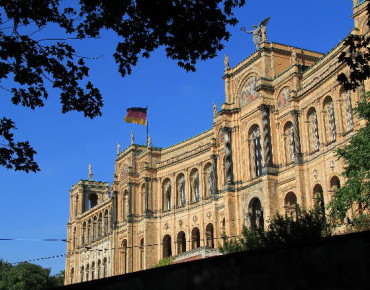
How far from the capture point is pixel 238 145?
→ 49250 millimetres

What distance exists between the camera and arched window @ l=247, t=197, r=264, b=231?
152 feet

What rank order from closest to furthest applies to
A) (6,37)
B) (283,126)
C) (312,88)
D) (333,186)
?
1. (6,37)
2. (333,186)
3. (312,88)
4. (283,126)

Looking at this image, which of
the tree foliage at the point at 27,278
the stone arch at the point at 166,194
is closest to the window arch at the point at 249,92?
the stone arch at the point at 166,194

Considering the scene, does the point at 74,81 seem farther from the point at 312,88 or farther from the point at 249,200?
the point at 249,200

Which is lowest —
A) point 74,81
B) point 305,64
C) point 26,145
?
point 26,145

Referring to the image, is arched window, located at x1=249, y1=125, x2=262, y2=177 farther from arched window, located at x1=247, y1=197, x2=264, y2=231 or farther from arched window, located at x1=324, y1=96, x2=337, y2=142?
arched window, located at x1=324, y1=96, x2=337, y2=142

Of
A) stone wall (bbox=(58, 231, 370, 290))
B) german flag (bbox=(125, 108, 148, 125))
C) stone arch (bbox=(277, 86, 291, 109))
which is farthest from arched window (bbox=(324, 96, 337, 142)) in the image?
german flag (bbox=(125, 108, 148, 125))

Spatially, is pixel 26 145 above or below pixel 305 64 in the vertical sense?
below

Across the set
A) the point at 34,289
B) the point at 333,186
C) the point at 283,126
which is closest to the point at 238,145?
the point at 283,126

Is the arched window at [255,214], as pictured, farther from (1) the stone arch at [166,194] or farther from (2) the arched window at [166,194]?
(2) the arched window at [166,194]

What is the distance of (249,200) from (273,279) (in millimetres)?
35406

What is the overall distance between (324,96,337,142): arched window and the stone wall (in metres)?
29.2

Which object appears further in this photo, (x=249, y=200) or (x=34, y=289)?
(x=34, y=289)

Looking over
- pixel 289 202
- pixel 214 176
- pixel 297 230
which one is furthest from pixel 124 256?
pixel 297 230
